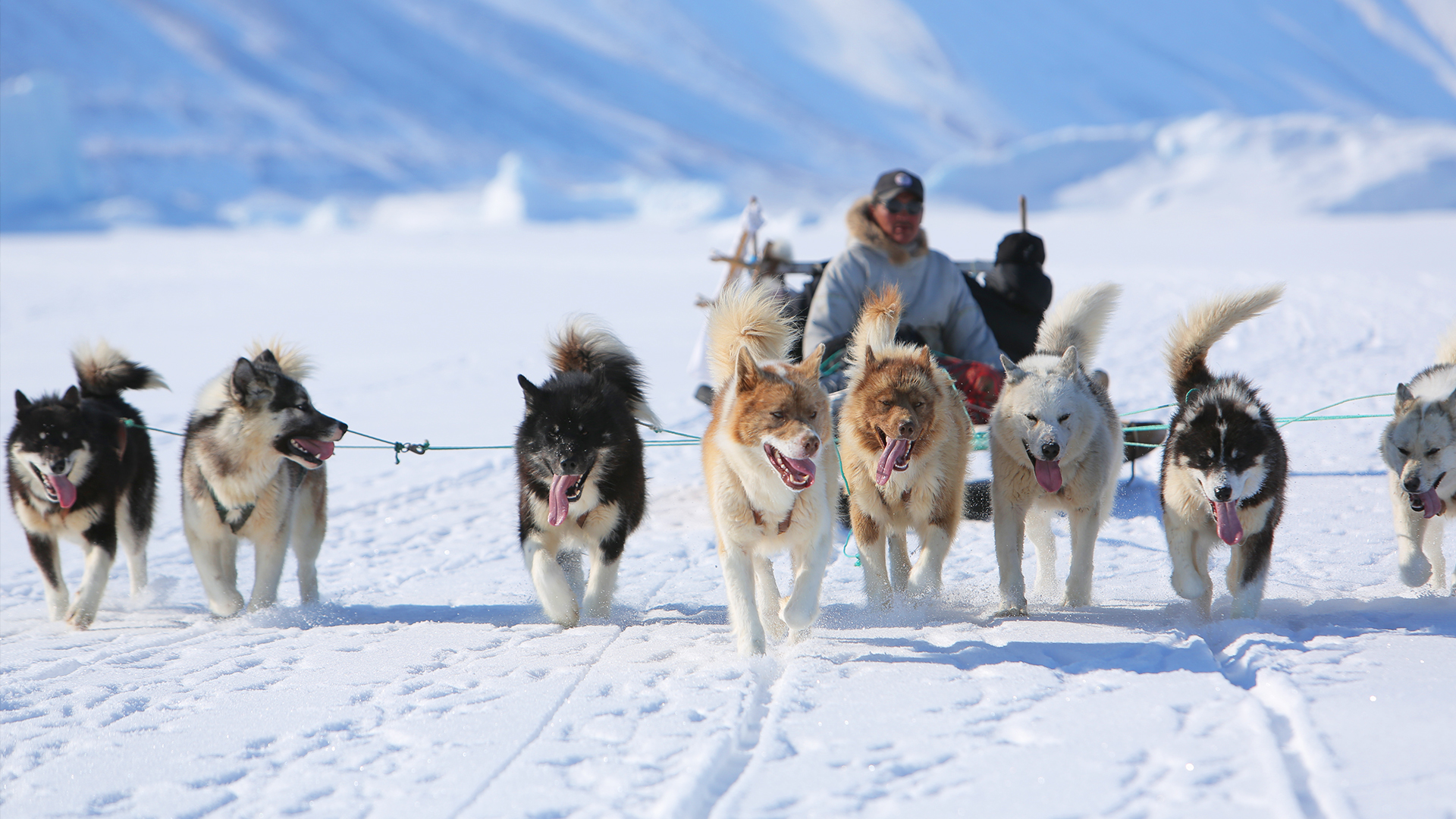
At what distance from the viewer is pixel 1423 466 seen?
3377mm

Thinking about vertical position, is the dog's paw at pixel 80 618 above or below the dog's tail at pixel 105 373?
below

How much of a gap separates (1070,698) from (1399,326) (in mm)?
10739

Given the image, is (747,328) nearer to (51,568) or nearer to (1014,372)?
(1014,372)

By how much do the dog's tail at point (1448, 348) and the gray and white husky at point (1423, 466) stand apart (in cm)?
28

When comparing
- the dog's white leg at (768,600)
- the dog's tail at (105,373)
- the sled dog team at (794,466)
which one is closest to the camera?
the sled dog team at (794,466)

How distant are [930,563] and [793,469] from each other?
2.48ft

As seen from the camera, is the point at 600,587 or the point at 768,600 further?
the point at 600,587

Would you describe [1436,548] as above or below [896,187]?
below

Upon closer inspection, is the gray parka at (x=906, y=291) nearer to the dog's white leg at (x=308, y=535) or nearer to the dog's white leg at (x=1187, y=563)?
the dog's white leg at (x=1187, y=563)

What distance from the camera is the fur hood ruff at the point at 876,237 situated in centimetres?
522

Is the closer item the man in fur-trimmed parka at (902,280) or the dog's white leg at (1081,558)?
the dog's white leg at (1081,558)

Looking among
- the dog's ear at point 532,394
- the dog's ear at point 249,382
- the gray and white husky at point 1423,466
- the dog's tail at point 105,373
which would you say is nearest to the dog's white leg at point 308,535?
the dog's ear at point 249,382

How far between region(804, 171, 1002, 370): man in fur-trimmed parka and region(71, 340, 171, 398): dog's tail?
3.01 m

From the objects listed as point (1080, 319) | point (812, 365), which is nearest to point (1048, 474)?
point (812, 365)
